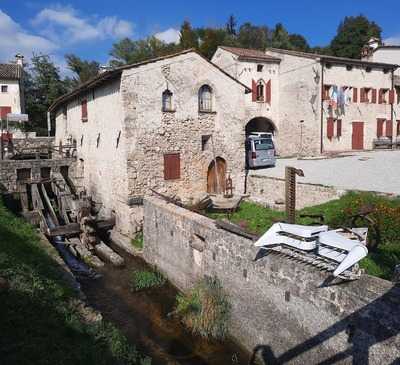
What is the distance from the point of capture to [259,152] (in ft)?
64.1

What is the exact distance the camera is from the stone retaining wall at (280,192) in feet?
44.5

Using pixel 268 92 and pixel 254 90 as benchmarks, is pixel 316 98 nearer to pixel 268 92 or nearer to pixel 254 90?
pixel 268 92

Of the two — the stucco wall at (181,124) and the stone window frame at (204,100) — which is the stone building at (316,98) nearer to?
the stucco wall at (181,124)

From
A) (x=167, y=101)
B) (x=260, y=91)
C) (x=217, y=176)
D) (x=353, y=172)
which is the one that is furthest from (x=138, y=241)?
(x=260, y=91)

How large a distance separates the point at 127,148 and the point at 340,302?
33.7ft

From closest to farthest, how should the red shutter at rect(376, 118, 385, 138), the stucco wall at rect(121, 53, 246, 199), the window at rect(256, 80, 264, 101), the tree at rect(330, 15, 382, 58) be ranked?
the stucco wall at rect(121, 53, 246, 199), the window at rect(256, 80, 264, 101), the red shutter at rect(376, 118, 385, 138), the tree at rect(330, 15, 382, 58)

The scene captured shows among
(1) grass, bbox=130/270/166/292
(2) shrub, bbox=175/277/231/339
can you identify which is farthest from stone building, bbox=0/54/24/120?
(2) shrub, bbox=175/277/231/339

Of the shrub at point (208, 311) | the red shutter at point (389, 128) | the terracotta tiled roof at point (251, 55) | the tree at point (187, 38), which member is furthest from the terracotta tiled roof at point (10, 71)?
the shrub at point (208, 311)

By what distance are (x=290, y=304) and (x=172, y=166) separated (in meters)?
9.39

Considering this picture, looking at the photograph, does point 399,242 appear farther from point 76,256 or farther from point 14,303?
point 76,256

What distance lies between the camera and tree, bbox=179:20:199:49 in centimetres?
3901

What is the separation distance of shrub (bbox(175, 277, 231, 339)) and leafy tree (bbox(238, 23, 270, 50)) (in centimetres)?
4349

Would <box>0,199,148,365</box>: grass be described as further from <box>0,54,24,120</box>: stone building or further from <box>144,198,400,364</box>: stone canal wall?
<box>0,54,24,120</box>: stone building

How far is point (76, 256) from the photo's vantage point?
1385 centimetres
